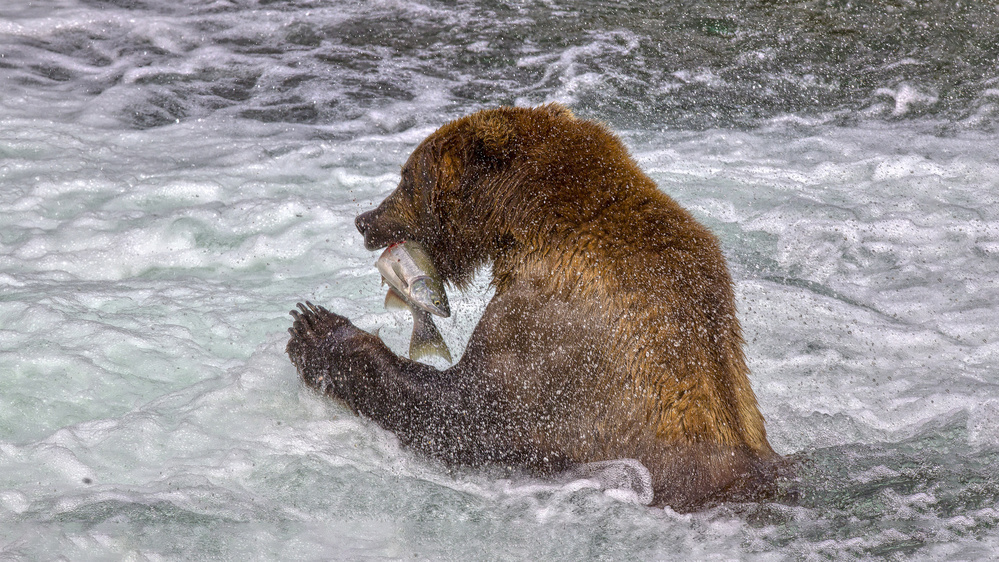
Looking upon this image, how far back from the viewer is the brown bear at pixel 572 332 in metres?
3.47

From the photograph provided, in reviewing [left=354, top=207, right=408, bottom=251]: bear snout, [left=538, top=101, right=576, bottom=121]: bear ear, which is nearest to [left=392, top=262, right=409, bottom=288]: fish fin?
[left=354, top=207, right=408, bottom=251]: bear snout

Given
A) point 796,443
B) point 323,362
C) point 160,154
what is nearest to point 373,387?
point 323,362

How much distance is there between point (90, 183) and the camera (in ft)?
22.8

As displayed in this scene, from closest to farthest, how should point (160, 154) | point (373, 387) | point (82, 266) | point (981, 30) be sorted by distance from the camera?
point (373, 387) → point (82, 266) → point (160, 154) → point (981, 30)

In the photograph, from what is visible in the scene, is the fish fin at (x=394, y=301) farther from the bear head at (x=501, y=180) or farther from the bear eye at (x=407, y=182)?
the bear eye at (x=407, y=182)

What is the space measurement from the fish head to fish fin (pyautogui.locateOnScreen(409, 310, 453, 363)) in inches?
8.7

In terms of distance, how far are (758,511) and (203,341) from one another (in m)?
3.24

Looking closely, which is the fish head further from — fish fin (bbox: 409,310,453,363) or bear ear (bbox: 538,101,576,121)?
bear ear (bbox: 538,101,576,121)

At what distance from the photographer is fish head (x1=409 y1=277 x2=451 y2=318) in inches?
166

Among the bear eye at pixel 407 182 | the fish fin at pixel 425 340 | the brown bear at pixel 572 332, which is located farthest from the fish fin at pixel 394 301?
the bear eye at pixel 407 182

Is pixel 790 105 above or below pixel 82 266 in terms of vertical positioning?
above

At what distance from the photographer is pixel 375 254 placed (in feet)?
21.3

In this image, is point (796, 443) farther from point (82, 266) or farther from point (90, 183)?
point (90, 183)

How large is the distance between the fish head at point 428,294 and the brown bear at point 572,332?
0.41 feet
